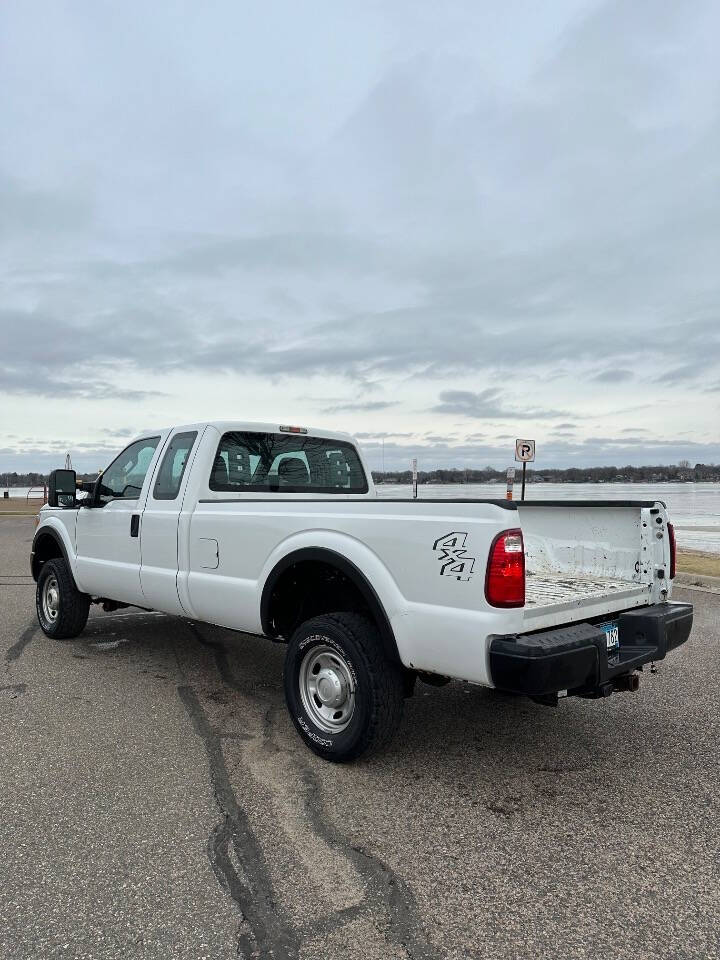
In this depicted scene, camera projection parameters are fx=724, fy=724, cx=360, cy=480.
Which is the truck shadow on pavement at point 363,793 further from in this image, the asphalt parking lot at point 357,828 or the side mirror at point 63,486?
the side mirror at point 63,486

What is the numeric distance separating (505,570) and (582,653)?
608 millimetres

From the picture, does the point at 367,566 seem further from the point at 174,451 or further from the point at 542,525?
the point at 174,451

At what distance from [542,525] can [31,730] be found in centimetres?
349

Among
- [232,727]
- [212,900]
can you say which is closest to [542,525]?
[232,727]

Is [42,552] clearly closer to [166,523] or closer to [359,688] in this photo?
[166,523]

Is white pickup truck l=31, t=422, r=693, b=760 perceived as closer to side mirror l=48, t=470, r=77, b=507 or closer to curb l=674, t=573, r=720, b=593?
side mirror l=48, t=470, r=77, b=507

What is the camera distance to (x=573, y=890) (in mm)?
2750

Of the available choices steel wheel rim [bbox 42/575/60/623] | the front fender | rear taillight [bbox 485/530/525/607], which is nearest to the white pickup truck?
rear taillight [bbox 485/530/525/607]

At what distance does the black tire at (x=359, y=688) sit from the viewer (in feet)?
12.1

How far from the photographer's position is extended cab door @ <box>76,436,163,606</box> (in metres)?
5.78

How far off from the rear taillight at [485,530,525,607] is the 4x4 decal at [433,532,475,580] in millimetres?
108

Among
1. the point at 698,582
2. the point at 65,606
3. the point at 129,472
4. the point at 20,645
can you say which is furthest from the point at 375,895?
the point at 698,582

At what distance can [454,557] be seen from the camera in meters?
3.40

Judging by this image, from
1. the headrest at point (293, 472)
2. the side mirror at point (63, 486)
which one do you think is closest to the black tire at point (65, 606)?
the side mirror at point (63, 486)
